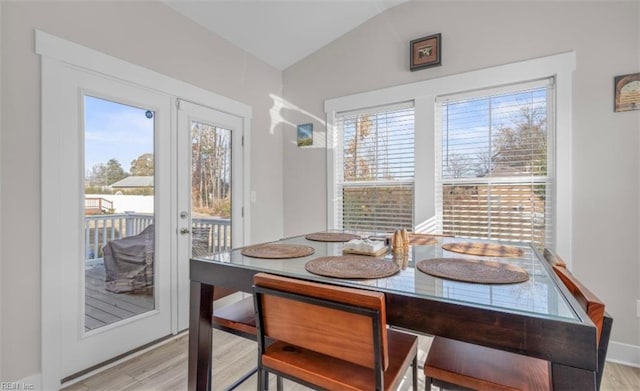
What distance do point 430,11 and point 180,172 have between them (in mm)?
2698

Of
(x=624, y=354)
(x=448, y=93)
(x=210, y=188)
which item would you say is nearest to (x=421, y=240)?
(x=448, y=93)

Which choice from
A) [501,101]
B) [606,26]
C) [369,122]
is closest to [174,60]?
[369,122]

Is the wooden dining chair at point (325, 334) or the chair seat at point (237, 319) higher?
the wooden dining chair at point (325, 334)

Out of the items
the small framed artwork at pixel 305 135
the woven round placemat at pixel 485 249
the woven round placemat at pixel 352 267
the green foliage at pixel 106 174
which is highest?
the small framed artwork at pixel 305 135

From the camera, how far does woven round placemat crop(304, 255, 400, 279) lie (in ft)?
3.74

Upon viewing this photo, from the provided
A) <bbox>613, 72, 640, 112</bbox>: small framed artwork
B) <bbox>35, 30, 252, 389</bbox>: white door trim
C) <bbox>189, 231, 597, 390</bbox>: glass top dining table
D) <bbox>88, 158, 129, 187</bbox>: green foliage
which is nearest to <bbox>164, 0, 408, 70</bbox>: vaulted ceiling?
<bbox>35, 30, 252, 389</bbox>: white door trim

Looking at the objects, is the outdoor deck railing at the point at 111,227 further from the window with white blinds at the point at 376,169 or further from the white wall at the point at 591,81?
the white wall at the point at 591,81

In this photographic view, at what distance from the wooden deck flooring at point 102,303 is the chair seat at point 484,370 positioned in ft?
7.20

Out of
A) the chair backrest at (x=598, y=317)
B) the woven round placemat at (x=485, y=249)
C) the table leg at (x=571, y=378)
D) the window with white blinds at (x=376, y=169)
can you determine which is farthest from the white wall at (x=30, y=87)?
the chair backrest at (x=598, y=317)

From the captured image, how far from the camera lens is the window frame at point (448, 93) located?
7.68ft

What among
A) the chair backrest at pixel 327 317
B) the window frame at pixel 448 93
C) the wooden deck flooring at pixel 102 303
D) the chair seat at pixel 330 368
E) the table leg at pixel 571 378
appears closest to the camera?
the table leg at pixel 571 378

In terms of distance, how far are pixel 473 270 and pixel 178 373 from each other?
2.00m

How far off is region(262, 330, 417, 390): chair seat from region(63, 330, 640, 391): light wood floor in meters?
0.95

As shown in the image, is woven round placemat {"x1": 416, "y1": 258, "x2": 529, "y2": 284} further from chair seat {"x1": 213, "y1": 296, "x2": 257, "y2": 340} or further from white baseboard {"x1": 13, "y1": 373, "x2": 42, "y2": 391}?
white baseboard {"x1": 13, "y1": 373, "x2": 42, "y2": 391}
